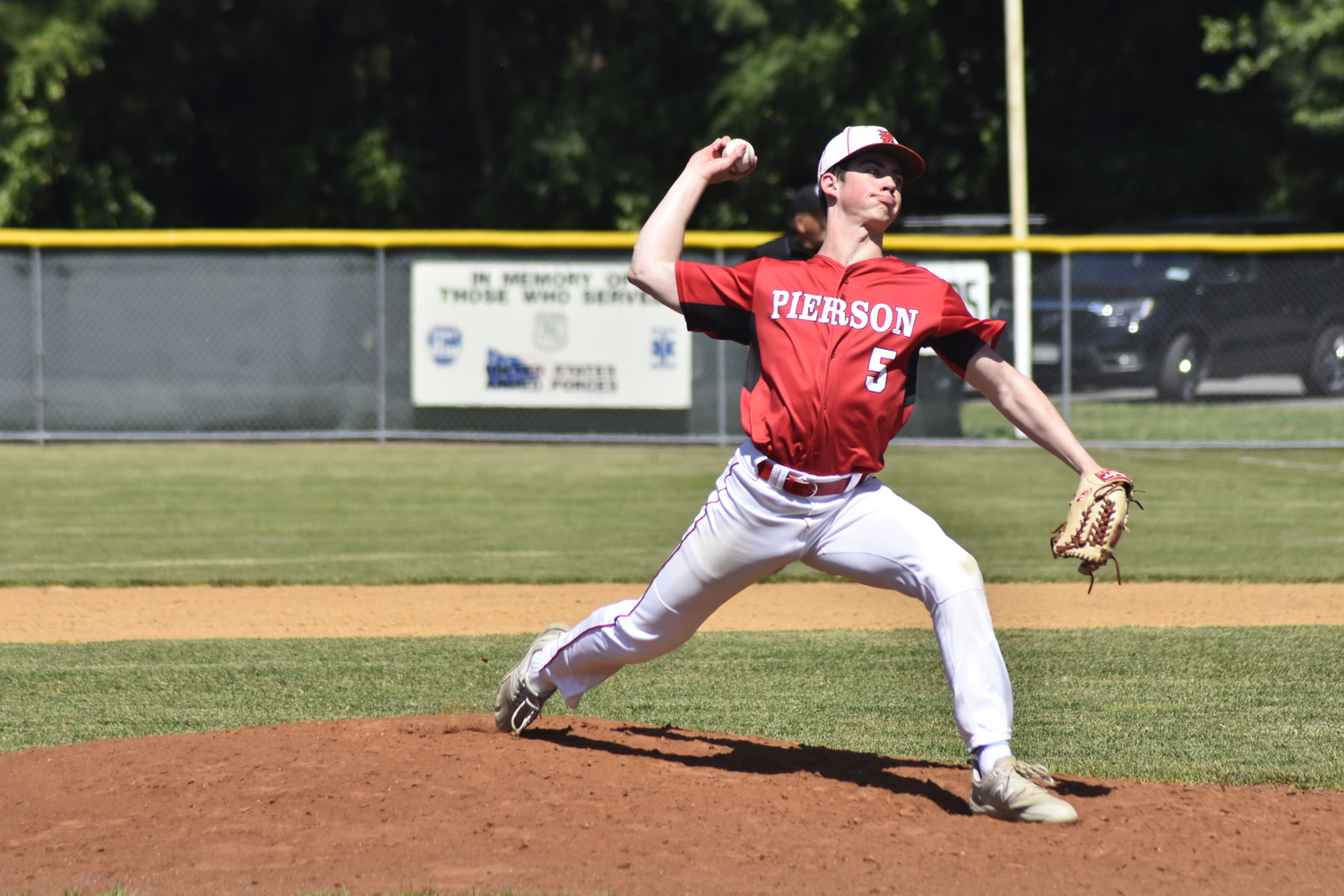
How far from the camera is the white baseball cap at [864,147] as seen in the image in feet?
13.0

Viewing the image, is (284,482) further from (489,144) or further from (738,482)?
(489,144)

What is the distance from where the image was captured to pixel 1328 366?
47.7 feet

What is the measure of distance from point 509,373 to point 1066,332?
5.14 m

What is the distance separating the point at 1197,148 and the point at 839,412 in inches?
867

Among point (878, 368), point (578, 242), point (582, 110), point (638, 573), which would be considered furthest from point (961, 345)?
point (582, 110)

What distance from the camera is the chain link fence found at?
14.4 metres

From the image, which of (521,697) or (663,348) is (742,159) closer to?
(521,697)

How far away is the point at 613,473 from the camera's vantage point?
1311 centimetres

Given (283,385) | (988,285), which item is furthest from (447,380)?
(988,285)

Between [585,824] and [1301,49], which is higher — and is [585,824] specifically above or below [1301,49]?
below

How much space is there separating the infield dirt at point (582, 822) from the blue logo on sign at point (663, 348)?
9621mm

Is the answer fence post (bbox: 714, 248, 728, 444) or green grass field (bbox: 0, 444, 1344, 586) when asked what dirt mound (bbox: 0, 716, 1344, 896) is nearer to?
green grass field (bbox: 0, 444, 1344, 586)

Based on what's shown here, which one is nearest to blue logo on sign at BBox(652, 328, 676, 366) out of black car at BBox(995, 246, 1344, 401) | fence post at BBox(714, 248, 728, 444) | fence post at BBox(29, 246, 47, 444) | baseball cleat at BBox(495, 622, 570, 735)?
fence post at BBox(714, 248, 728, 444)

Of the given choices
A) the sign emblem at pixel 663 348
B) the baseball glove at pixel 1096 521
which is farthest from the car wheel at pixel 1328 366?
the baseball glove at pixel 1096 521
